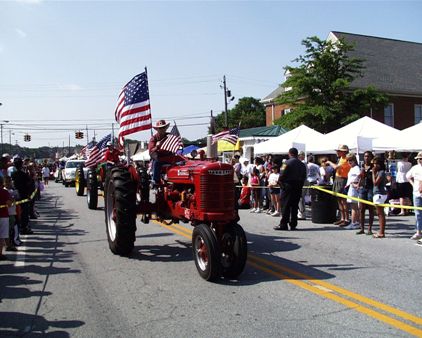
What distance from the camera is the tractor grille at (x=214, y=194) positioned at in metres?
6.86

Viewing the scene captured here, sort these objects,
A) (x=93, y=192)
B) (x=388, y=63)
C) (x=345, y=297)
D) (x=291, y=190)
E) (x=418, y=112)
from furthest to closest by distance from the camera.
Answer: (x=388, y=63), (x=418, y=112), (x=93, y=192), (x=291, y=190), (x=345, y=297)

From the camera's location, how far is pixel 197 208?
276 inches

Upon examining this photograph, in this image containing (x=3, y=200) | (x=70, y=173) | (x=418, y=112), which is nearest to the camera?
(x=3, y=200)

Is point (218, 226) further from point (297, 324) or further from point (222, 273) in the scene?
point (297, 324)

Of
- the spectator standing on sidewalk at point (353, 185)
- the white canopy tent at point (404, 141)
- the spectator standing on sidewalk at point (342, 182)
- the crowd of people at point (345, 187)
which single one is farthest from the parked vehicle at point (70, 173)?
the spectator standing on sidewalk at point (353, 185)

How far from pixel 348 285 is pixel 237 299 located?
160 centimetres

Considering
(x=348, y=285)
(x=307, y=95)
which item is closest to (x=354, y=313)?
(x=348, y=285)

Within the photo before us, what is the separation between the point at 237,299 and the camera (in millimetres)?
5633

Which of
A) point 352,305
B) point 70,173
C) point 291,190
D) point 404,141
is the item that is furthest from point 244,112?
point 352,305

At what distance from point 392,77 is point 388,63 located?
2126 mm

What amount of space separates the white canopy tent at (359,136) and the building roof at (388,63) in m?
20.3

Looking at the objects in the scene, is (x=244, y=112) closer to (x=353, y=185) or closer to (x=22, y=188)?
(x=353, y=185)

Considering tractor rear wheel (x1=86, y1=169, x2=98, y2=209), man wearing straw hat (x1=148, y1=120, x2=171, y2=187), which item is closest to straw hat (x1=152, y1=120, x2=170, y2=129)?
man wearing straw hat (x1=148, y1=120, x2=171, y2=187)

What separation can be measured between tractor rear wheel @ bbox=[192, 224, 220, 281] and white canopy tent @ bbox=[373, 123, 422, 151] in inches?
410
